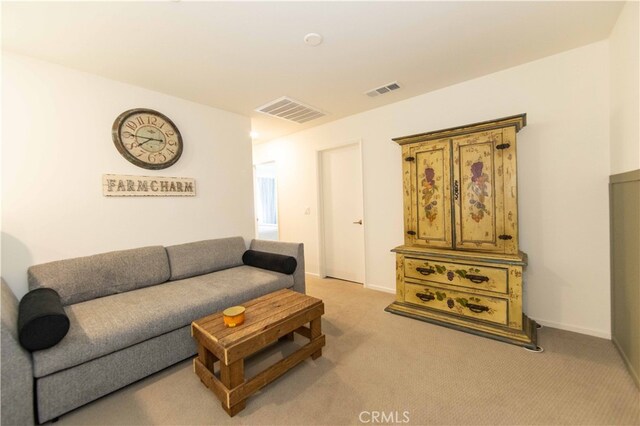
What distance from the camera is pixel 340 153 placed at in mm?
4031

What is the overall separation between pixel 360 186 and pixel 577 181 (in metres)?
2.21

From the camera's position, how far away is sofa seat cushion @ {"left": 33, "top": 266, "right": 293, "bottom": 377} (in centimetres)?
156

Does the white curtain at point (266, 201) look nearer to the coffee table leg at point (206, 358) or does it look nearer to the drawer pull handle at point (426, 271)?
the drawer pull handle at point (426, 271)

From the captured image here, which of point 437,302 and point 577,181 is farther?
point 437,302

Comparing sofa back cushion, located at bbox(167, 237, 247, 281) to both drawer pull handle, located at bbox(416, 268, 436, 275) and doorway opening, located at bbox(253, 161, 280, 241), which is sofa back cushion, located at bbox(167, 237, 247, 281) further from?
doorway opening, located at bbox(253, 161, 280, 241)

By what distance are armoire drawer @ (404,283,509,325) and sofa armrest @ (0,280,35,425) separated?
2792 millimetres

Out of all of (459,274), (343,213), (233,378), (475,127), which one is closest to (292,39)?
(475,127)

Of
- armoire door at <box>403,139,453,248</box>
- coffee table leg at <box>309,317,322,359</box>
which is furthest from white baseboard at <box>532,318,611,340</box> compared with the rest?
coffee table leg at <box>309,317,322,359</box>

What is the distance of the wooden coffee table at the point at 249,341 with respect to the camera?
1564mm

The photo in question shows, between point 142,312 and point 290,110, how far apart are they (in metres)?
2.59

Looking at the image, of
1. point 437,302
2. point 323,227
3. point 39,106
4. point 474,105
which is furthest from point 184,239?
point 474,105

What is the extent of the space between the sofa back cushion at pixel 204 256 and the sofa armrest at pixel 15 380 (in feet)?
4.17

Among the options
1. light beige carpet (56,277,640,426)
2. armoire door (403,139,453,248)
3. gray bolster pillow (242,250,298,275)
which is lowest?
light beige carpet (56,277,640,426)

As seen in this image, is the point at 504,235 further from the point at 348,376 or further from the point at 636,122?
the point at 348,376
